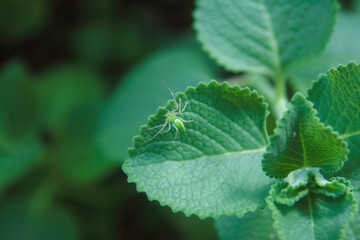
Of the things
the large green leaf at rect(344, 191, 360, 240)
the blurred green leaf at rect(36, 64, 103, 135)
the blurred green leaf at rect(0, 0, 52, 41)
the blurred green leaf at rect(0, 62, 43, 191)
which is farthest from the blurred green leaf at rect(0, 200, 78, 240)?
the large green leaf at rect(344, 191, 360, 240)

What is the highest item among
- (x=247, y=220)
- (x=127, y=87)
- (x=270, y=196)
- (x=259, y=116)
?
(x=127, y=87)

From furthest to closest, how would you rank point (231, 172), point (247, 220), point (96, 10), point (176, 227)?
point (96, 10) → point (176, 227) → point (247, 220) → point (231, 172)

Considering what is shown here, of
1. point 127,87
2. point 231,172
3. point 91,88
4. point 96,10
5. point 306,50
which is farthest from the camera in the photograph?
point 96,10

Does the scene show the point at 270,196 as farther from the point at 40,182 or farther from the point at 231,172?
the point at 40,182

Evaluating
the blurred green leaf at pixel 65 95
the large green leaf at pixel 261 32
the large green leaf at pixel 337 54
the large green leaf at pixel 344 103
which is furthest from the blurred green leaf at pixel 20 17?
the large green leaf at pixel 344 103

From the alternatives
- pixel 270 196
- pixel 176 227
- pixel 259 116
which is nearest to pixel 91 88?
pixel 176 227

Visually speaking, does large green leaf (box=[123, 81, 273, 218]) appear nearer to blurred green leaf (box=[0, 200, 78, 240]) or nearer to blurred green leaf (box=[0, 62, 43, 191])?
blurred green leaf (box=[0, 62, 43, 191])

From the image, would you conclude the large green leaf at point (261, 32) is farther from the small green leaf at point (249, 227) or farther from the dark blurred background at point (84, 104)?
the small green leaf at point (249, 227)
